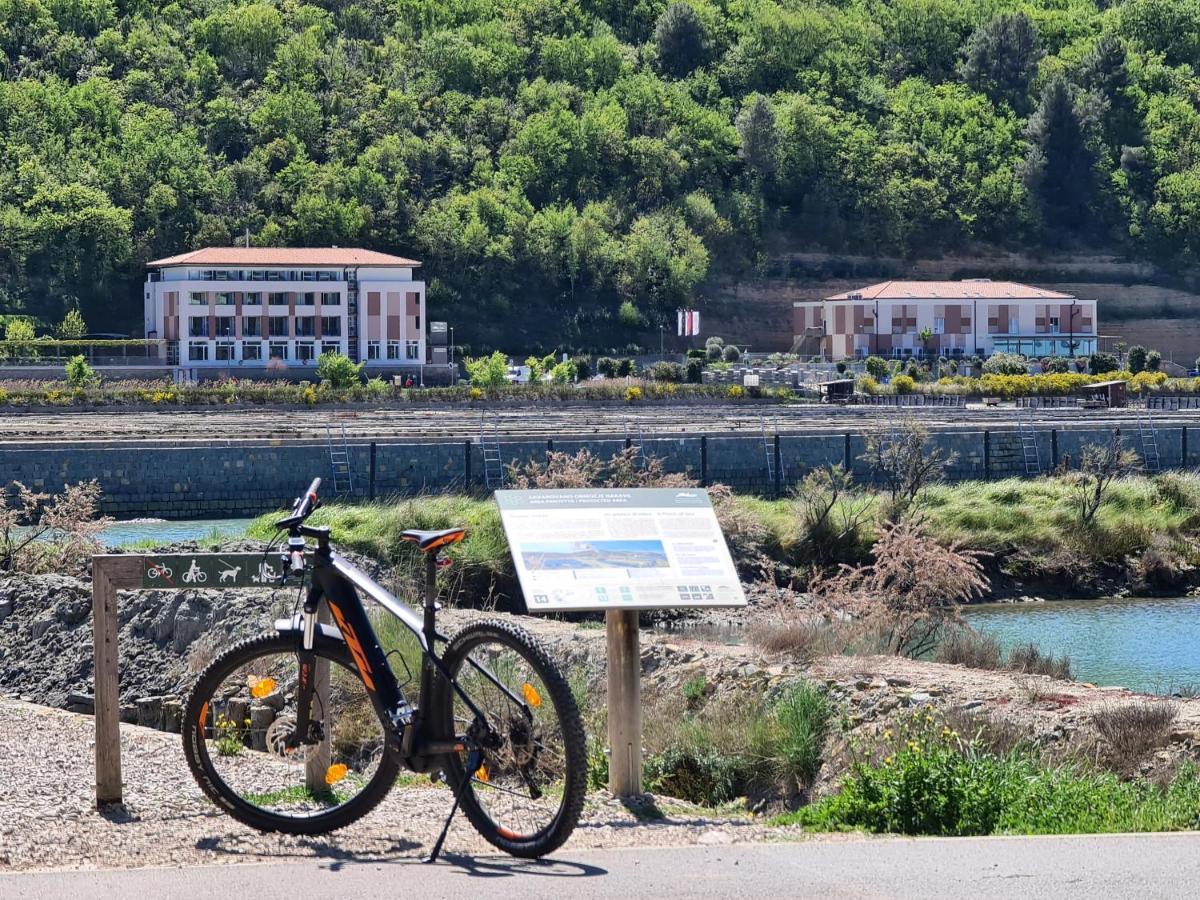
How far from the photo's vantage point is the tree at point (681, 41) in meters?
134

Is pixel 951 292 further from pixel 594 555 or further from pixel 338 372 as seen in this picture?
pixel 594 555

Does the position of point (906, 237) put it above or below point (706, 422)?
above

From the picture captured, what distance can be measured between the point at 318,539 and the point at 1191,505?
91.2 feet

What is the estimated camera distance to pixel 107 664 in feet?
28.3

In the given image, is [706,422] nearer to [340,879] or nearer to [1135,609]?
[1135,609]

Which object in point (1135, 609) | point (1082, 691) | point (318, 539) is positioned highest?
point (318, 539)

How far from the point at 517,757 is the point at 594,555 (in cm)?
101

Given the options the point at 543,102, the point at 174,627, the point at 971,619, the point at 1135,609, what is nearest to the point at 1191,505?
the point at 1135,609

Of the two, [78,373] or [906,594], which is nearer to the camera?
[906,594]

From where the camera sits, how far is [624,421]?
4909 centimetres

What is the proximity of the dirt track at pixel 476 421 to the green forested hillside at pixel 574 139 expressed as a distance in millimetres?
34639

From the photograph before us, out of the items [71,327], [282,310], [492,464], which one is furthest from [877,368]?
[492,464]

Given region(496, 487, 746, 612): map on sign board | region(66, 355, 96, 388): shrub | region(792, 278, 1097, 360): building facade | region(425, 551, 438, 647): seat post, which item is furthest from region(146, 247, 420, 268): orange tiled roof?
region(425, 551, 438, 647): seat post

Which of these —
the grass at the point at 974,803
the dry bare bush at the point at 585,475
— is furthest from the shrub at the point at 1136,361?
the grass at the point at 974,803
